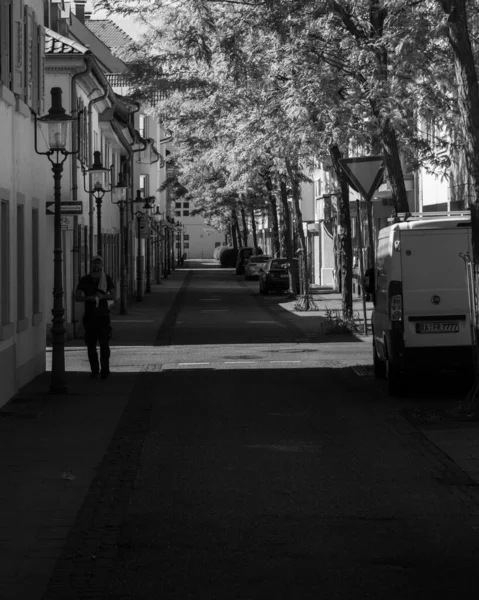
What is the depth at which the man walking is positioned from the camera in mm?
18359

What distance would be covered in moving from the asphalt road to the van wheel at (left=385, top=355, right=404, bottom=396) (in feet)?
0.92

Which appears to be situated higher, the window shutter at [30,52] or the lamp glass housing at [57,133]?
the window shutter at [30,52]

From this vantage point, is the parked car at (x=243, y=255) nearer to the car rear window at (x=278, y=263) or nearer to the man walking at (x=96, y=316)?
the car rear window at (x=278, y=263)

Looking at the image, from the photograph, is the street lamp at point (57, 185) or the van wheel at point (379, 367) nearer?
the street lamp at point (57, 185)

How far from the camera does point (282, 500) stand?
351 inches

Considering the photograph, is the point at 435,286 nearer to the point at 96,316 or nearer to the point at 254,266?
the point at 96,316

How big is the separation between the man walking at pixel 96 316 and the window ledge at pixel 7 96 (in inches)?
131

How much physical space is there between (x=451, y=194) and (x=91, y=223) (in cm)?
988

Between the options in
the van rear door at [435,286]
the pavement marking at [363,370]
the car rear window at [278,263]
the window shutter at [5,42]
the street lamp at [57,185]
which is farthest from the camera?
the car rear window at [278,263]

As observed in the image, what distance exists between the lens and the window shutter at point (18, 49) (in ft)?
55.1

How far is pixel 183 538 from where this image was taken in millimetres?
7605

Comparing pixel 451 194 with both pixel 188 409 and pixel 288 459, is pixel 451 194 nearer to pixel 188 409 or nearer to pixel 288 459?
pixel 188 409

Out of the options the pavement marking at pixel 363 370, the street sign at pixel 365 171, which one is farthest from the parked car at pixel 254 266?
the pavement marking at pixel 363 370

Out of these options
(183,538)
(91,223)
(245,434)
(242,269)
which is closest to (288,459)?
(245,434)
